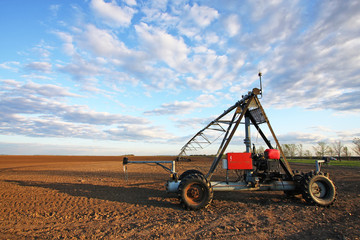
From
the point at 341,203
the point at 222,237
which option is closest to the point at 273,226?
the point at 222,237

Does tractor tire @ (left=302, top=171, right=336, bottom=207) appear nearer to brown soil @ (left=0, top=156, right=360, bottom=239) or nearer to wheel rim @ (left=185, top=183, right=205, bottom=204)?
brown soil @ (left=0, top=156, right=360, bottom=239)

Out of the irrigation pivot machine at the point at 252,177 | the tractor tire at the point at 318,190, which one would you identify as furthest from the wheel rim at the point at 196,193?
the tractor tire at the point at 318,190

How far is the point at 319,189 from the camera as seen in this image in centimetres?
859

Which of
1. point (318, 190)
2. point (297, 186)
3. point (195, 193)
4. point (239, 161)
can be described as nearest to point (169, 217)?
point (195, 193)

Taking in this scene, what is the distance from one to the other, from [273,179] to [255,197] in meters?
1.42

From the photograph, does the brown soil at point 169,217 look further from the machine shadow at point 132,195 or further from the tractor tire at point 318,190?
the tractor tire at point 318,190

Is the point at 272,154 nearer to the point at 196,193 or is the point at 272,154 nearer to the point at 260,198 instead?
the point at 260,198

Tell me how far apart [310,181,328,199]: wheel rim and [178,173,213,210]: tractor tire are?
4189mm

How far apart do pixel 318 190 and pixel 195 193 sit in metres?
4.97

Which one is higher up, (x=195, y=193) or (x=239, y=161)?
(x=239, y=161)

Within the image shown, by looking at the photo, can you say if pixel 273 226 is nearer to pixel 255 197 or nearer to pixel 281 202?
pixel 281 202

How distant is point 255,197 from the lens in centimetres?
1007

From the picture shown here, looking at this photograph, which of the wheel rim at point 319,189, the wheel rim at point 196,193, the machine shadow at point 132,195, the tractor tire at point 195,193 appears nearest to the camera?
the tractor tire at point 195,193

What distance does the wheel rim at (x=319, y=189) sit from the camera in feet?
27.9
